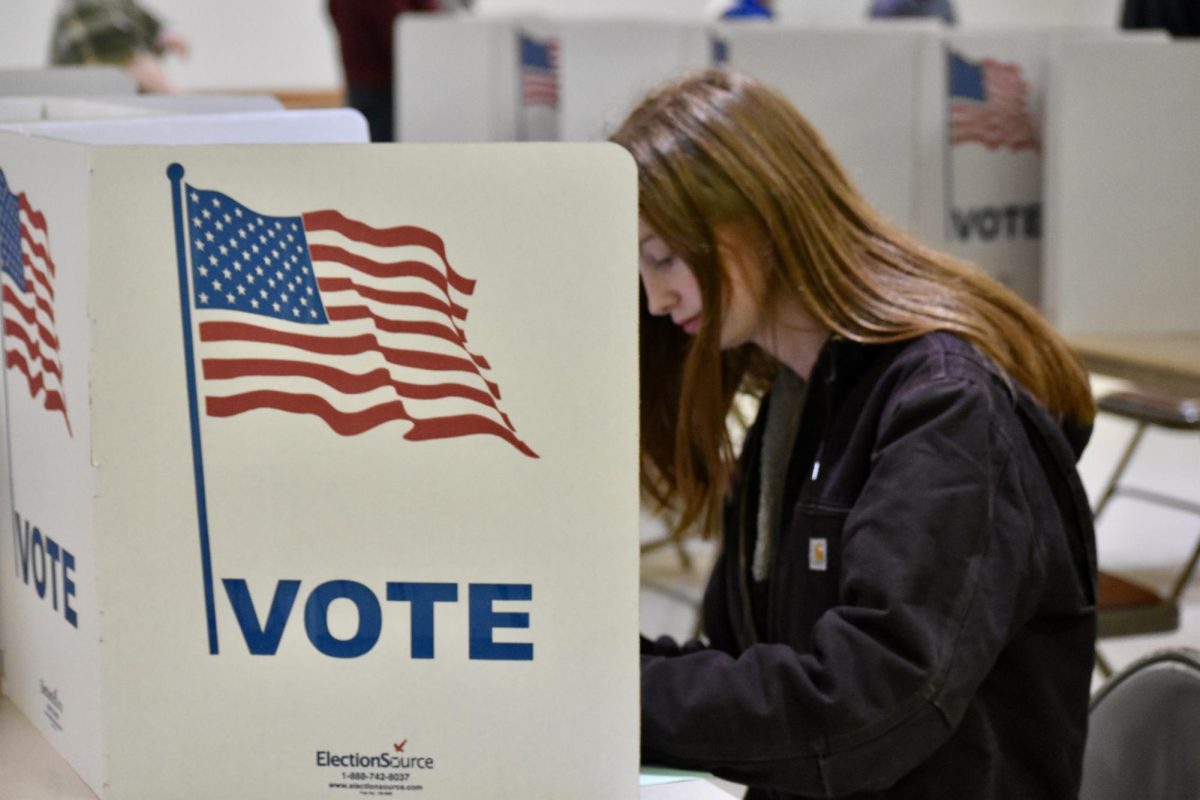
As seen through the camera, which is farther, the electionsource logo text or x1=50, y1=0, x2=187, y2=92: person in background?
x1=50, y1=0, x2=187, y2=92: person in background

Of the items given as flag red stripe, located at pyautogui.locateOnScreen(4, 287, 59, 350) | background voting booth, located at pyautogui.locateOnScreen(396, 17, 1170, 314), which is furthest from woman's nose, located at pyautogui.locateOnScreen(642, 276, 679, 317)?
background voting booth, located at pyautogui.locateOnScreen(396, 17, 1170, 314)

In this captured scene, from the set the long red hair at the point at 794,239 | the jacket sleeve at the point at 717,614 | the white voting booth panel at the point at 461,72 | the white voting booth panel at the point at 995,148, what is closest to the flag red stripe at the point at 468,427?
the long red hair at the point at 794,239

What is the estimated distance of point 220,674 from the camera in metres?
0.92

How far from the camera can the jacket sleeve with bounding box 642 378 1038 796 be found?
43.3 inches

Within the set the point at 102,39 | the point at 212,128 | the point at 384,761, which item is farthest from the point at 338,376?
the point at 102,39

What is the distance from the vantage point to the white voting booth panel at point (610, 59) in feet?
10.6

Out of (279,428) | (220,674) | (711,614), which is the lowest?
(711,614)

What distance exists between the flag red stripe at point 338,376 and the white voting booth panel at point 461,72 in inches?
92.9

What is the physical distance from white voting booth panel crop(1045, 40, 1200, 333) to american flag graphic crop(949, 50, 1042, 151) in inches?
7.1

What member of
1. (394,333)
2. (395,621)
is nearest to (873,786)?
(395,621)

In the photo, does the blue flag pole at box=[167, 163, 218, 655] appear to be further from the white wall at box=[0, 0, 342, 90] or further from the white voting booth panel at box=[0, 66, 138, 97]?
the white wall at box=[0, 0, 342, 90]

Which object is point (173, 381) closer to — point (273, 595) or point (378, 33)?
point (273, 595)

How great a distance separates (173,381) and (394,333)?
13cm

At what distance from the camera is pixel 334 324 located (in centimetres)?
88
